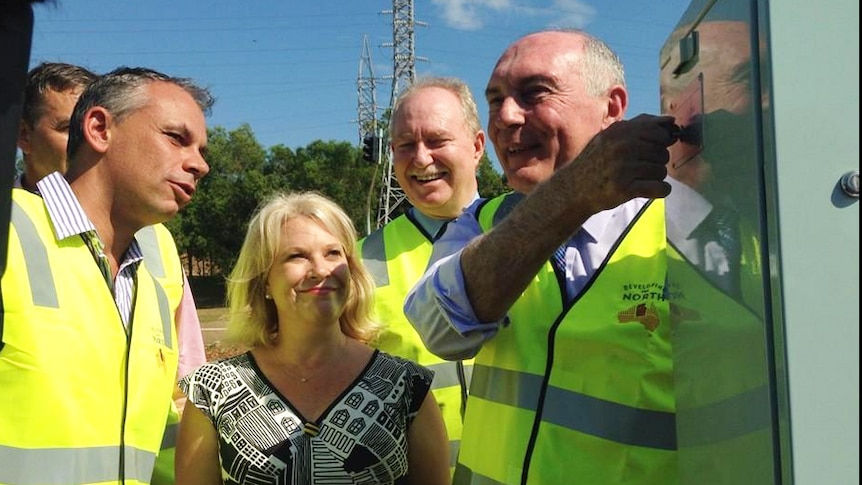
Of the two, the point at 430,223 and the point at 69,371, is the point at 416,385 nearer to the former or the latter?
the point at 430,223

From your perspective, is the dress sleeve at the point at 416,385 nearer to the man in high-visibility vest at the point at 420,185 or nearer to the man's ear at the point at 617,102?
the man in high-visibility vest at the point at 420,185

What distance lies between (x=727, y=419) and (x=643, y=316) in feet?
1.88

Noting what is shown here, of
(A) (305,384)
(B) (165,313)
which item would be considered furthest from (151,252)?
(A) (305,384)

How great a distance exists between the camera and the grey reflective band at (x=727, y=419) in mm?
887

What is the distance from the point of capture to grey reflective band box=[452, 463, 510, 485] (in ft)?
6.09

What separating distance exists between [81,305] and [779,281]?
1945mm

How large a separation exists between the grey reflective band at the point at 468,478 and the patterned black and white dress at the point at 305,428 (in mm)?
428

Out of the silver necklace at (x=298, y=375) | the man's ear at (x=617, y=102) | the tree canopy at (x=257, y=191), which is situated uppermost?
the tree canopy at (x=257, y=191)

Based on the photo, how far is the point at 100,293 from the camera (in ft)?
7.50

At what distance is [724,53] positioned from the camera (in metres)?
1.01

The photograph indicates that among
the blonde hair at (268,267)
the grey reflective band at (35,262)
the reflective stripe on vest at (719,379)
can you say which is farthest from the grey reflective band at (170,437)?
the reflective stripe on vest at (719,379)

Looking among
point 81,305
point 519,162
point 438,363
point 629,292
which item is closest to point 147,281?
point 81,305

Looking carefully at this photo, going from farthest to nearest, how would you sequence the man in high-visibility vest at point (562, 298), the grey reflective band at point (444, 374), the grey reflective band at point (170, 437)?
the grey reflective band at point (444, 374) < the grey reflective band at point (170, 437) < the man in high-visibility vest at point (562, 298)

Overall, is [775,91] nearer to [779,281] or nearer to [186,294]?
[779,281]
